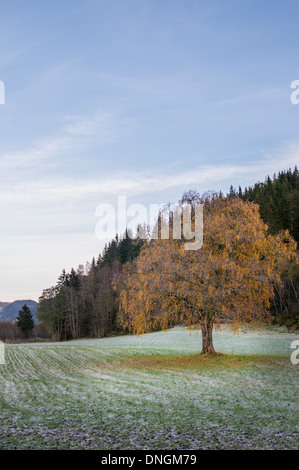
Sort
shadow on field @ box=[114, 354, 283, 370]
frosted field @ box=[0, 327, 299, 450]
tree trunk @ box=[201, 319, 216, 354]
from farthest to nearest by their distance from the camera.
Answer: tree trunk @ box=[201, 319, 216, 354] → shadow on field @ box=[114, 354, 283, 370] → frosted field @ box=[0, 327, 299, 450]

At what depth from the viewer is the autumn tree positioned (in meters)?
20.0

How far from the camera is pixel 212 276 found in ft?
67.4

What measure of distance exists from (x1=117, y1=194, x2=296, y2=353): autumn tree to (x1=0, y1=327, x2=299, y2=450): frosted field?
124 inches

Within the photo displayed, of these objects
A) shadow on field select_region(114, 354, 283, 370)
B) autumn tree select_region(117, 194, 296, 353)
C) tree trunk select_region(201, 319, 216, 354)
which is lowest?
shadow on field select_region(114, 354, 283, 370)

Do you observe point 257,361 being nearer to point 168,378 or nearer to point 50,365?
point 168,378

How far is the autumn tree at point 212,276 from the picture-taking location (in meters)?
20.0

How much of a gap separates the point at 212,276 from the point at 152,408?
437 inches

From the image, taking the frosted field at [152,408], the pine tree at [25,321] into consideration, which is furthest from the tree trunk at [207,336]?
the pine tree at [25,321]

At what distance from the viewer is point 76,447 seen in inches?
283

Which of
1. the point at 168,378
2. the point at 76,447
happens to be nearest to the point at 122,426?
the point at 76,447

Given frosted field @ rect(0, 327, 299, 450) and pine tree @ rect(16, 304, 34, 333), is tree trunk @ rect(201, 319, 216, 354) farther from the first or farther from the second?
pine tree @ rect(16, 304, 34, 333)

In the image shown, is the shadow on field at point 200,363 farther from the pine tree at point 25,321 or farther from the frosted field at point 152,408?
the pine tree at point 25,321

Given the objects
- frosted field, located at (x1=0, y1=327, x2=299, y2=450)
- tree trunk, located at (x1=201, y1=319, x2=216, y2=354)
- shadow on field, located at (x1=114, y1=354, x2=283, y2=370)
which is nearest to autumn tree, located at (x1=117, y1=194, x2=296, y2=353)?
tree trunk, located at (x1=201, y1=319, x2=216, y2=354)
